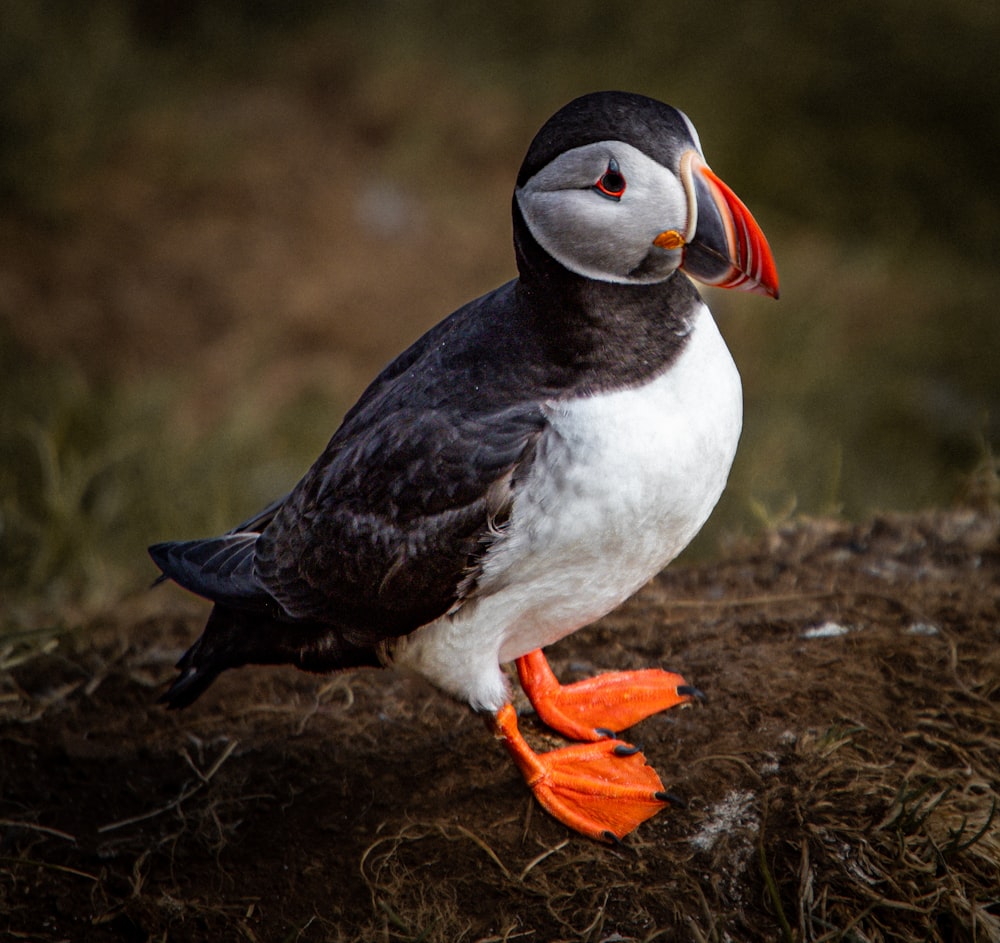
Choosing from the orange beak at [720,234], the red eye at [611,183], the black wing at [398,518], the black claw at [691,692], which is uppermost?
the red eye at [611,183]

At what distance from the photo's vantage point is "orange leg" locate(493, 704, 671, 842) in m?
2.41

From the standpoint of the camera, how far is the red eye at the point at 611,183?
6.77 feet

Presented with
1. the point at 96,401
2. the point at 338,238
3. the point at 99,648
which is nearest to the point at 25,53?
the point at 338,238

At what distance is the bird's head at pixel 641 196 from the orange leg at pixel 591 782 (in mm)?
1042

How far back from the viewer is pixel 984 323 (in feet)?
20.6

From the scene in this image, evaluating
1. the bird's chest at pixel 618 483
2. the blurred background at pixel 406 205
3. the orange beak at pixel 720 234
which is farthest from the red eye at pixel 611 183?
the blurred background at pixel 406 205

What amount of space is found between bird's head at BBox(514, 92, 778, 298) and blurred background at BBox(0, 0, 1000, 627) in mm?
2942

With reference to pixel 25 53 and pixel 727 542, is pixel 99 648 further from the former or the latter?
pixel 25 53

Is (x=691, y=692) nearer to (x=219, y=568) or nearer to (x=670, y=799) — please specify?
(x=670, y=799)

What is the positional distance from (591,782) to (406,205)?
203 inches

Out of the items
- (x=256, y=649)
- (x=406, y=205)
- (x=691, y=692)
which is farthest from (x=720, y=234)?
(x=406, y=205)

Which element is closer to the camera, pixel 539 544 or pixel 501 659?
pixel 539 544

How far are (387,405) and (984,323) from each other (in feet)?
15.8

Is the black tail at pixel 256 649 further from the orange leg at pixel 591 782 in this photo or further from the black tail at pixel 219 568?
the orange leg at pixel 591 782
